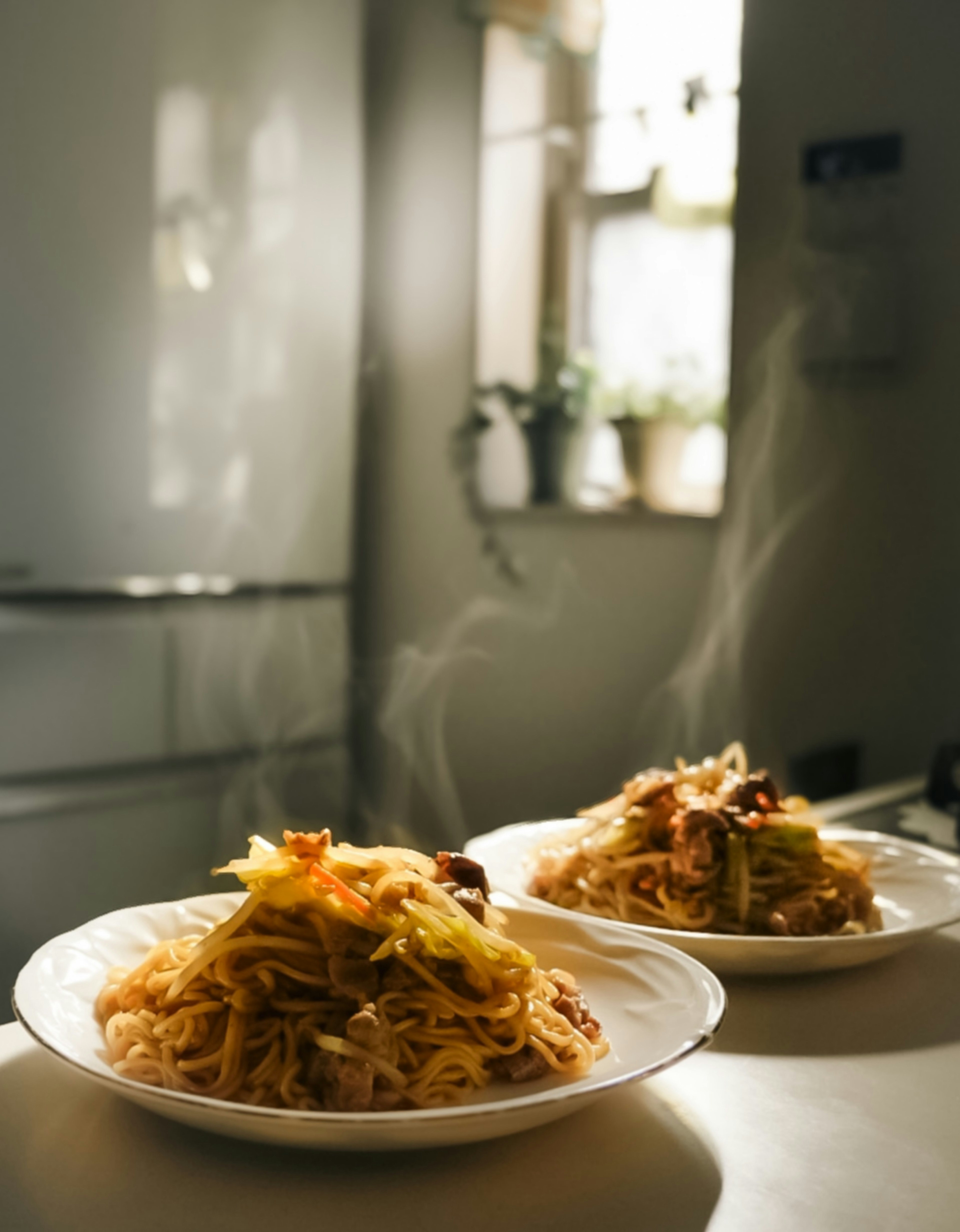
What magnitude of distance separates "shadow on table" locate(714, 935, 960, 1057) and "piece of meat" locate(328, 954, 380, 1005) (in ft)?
0.92

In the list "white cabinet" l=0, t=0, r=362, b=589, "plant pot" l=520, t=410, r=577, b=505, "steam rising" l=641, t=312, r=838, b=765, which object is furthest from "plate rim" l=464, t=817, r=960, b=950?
"white cabinet" l=0, t=0, r=362, b=589

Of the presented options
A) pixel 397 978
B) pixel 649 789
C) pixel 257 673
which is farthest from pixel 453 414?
pixel 397 978

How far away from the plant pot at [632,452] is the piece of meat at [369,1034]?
2.31 metres

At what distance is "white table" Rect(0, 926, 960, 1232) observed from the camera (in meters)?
0.62

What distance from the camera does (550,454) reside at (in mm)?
3068

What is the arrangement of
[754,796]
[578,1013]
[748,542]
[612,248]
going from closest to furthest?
[578,1013]
[754,796]
[748,542]
[612,248]

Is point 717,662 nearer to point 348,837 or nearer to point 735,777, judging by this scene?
point 348,837

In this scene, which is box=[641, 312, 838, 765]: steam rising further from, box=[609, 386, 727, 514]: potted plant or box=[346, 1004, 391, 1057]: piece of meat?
box=[346, 1004, 391, 1057]: piece of meat

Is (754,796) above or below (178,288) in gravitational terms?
below

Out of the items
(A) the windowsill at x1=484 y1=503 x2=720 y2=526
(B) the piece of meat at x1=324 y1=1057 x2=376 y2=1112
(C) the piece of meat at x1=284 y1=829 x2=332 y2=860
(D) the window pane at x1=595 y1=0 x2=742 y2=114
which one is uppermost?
(D) the window pane at x1=595 y1=0 x2=742 y2=114

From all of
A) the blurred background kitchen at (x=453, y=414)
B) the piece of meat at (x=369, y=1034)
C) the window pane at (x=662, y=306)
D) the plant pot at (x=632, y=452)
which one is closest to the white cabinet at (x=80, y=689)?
the blurred background kitchen at (x=453, y=414)

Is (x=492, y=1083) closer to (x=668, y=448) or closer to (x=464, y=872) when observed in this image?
(x=464, y=872)

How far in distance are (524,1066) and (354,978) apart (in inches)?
4.3

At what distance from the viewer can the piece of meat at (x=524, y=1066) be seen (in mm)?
712
